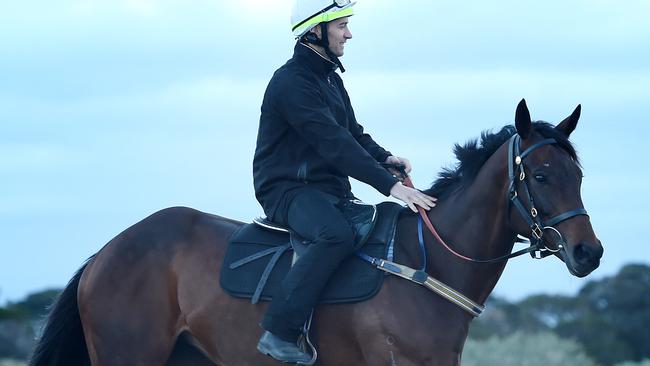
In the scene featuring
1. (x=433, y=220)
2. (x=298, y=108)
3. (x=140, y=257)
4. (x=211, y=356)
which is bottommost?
(x=211, y=356)

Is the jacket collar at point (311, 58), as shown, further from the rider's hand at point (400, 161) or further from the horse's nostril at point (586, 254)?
the horse's nostril at point (586, 254)

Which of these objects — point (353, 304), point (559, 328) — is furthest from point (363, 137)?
point (559, 328)

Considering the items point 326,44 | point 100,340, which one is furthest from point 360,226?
point 100,340

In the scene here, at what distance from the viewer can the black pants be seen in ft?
25.5

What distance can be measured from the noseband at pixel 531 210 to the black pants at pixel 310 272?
113cm

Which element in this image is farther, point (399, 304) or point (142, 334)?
point (142, 334)

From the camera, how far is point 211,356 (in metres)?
8.48

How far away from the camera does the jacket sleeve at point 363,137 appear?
28.9 ft

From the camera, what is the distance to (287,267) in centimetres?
811

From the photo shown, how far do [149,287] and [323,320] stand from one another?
55.5 inches

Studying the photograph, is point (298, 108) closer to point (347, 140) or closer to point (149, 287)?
point (347, 140)

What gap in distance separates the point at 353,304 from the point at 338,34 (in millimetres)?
1881

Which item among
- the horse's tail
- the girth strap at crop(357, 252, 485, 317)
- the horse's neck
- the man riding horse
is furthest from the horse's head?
the horse's tail

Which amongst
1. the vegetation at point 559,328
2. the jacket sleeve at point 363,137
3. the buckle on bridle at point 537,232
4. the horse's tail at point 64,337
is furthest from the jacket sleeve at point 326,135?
the vegetation at point 559,328
